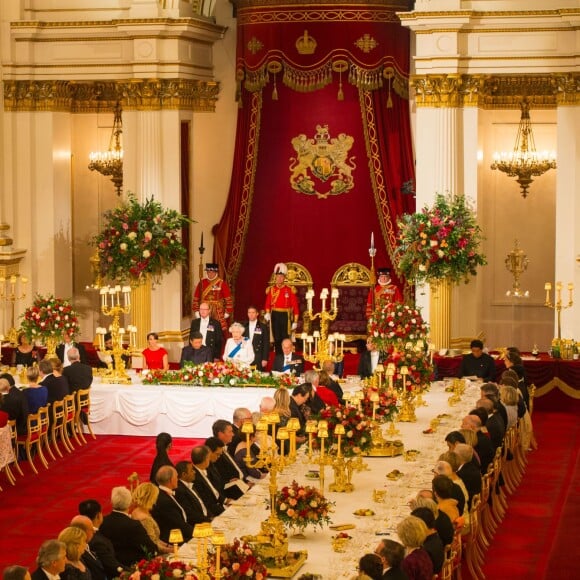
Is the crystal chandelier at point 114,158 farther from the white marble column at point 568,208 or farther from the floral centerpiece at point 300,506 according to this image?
the floral centerpiece at point 300,506

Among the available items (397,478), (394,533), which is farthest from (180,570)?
(397,478)

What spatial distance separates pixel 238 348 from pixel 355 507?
789cm

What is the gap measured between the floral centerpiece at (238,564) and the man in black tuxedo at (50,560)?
1.06m

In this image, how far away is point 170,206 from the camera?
23797 mm

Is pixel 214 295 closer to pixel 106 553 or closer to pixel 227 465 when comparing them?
pixel 227 465

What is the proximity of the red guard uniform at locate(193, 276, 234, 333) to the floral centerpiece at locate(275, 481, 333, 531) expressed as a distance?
39.3ft

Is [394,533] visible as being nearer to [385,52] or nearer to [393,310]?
[393,310]

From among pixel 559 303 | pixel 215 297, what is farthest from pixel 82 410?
pixel 559 303

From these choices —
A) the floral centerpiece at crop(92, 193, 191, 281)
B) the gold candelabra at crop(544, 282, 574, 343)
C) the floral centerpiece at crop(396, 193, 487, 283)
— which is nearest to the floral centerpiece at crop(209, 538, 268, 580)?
the floral centerpiece at crop(396, 193, 487, 283)

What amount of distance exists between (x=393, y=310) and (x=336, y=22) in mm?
6984

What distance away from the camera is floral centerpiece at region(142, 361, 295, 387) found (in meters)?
19.0

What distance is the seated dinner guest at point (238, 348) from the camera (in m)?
20.0

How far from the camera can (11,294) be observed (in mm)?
22531

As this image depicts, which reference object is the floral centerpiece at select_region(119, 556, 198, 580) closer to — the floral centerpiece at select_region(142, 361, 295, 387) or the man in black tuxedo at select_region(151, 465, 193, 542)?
the man in black tuxedo at select_region(151, 465, 193, 542)
